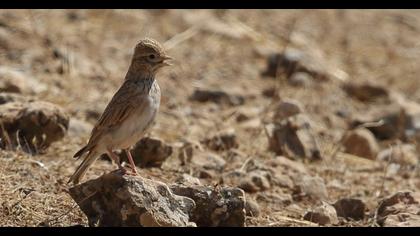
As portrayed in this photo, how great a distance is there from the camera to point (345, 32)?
1363 cm

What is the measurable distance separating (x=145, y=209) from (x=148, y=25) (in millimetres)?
7091

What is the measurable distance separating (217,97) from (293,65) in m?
1.46

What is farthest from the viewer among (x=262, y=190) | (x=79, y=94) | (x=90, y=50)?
(x=90, y=50)

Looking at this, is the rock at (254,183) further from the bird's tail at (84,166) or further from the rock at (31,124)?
the rock at (31,124)

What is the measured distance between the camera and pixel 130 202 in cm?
564

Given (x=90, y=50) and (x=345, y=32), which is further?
(x=345, y=32)

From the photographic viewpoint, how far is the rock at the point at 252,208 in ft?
21.7

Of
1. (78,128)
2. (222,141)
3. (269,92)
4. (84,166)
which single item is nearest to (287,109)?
(222,141)

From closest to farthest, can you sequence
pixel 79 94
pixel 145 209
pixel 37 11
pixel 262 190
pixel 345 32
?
pixel 145 209 < pixel 262 190 < pixel 79 94 < pixel 37 11 < pixel 345 32

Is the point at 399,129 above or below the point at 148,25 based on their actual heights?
below

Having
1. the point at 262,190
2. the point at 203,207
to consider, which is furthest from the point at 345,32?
the point at 203,207

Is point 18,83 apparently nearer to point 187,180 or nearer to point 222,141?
point 222,141

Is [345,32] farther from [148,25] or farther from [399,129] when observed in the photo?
[399,129]

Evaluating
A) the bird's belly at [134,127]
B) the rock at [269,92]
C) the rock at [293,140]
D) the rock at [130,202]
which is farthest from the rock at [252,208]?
the rock at [269,92]
